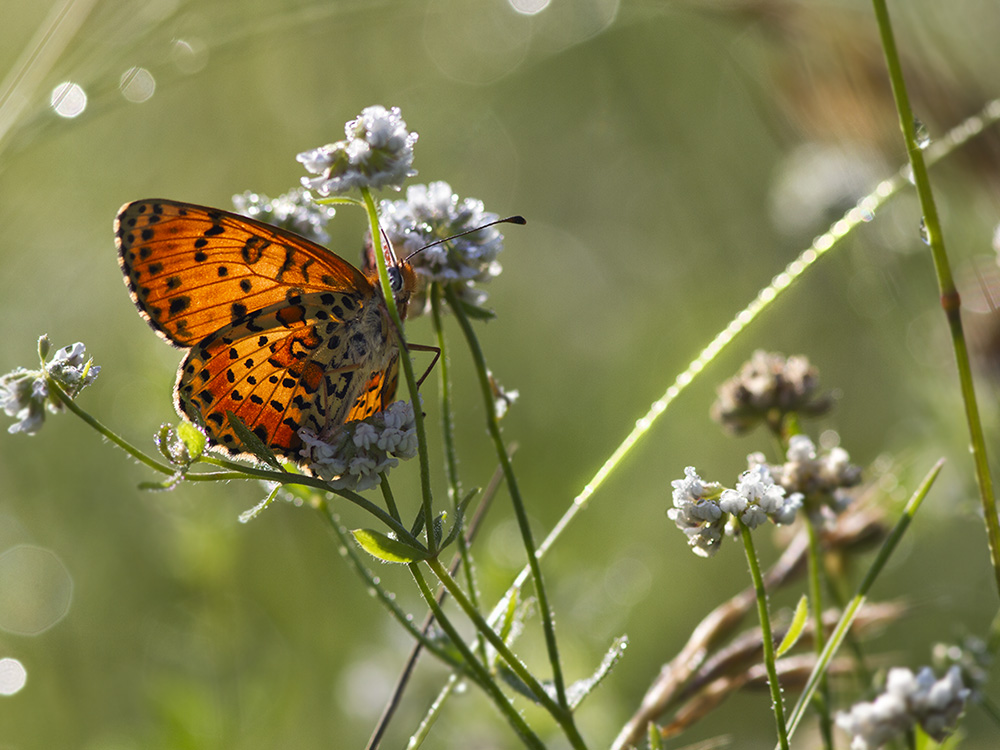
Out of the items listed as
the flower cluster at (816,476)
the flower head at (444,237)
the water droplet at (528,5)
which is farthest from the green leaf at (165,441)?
the water droplet at (528,5)

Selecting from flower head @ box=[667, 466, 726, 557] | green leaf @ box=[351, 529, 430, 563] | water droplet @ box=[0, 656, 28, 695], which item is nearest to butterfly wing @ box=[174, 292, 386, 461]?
green leaf @ box=[351, 529, 430, 563]

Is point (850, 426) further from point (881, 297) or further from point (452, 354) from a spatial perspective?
point (452, 354)

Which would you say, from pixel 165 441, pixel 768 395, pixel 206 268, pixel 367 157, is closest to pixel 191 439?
pixel 165 441

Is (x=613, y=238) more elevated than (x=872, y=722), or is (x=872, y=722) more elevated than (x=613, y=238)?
(x=613, y=238)

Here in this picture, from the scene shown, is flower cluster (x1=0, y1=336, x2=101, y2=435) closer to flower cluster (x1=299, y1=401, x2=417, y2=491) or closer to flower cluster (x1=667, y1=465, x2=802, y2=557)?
flower cluster (x1=299, y1=401, x2=417, y2=491)

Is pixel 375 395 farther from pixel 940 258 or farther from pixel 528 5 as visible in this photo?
pixel 528 5

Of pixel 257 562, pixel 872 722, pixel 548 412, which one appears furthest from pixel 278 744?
pixel 872 722

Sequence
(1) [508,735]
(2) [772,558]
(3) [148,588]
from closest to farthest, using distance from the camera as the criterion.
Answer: (1) [508,735] < (3) [148,588] < (2) [772,558]
